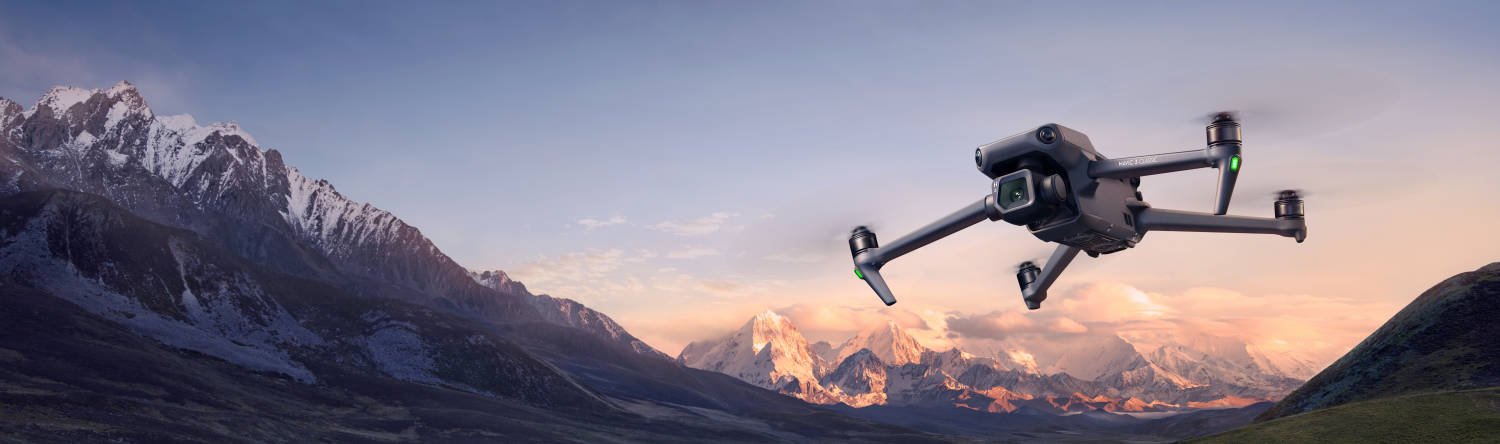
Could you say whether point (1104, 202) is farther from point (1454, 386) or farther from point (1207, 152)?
point (1454, 386)

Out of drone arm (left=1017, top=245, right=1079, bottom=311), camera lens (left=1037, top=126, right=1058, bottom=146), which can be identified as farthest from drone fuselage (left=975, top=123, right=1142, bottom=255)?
drone arm (left=1017, top=245, right=1079, bottom=311)

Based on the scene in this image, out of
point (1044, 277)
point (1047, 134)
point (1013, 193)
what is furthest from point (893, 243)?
point (1047, 134)

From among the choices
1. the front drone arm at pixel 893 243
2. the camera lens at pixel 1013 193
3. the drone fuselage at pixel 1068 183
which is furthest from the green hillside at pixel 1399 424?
the camera lens at pixel 1013 193

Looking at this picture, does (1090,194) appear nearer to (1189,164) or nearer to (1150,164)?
(1150,164)

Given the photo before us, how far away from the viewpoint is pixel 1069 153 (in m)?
24.0

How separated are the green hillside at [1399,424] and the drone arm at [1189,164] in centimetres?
9999

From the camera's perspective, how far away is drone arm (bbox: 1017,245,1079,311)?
29417 millimetres

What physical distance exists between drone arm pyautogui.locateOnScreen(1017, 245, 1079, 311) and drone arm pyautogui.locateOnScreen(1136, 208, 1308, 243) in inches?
125

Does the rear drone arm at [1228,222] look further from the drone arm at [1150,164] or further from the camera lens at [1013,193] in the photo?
the camera lens at [1013,193]

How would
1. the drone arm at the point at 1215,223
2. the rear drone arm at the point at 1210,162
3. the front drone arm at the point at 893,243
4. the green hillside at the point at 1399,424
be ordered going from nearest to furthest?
the rear drone arm at the point at 1210,162 < the drone arm at the point at 1215,223 < the front drone arm at the point at 893,243 < the green hillside at the point at 1399,424

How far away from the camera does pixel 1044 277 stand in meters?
30.5

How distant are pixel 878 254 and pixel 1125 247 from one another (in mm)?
6575

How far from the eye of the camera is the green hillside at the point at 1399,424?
106 metres

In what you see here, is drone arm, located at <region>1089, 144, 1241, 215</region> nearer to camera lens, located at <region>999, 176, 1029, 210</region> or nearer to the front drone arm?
camera lens, located at <region>999, 176, 1029, 210</region>
